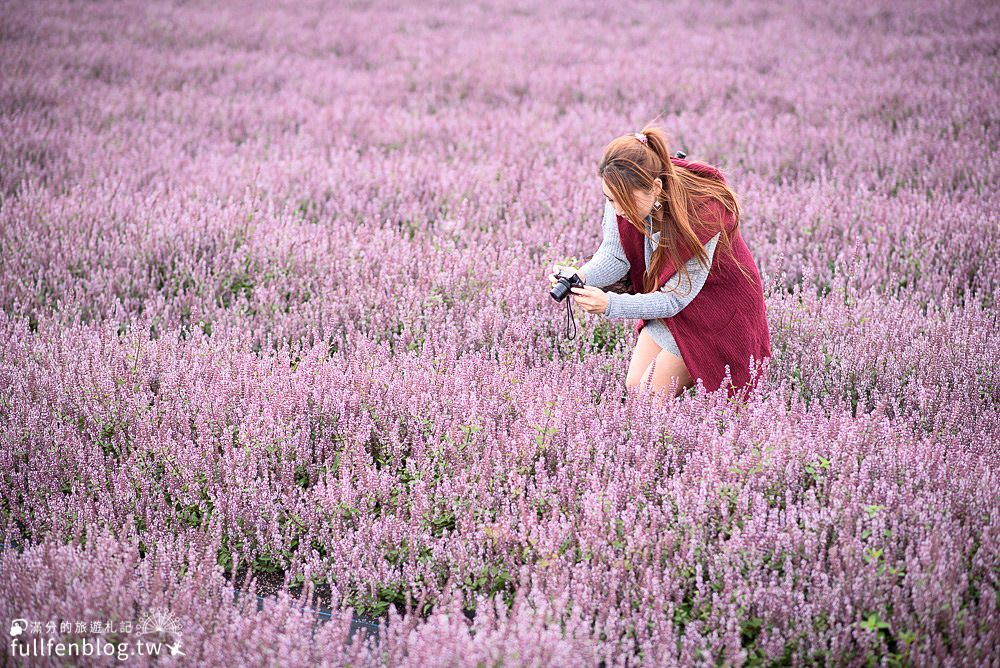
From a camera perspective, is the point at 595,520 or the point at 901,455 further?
the point at 901,455

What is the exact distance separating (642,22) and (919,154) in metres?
7.09

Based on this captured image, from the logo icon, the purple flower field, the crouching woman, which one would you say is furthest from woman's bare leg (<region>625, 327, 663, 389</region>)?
the logo icon

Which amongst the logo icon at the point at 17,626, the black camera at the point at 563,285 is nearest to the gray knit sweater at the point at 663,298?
the black camera at the point at 563,285

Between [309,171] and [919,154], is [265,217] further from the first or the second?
[919,154]

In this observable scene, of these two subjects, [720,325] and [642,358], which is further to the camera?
[642,358]

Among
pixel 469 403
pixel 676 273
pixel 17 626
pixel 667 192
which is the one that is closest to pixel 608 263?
pixel 676 273

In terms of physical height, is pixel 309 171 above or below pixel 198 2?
below

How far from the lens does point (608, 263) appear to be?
3125 millimetres

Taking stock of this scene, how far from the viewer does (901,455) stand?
94.3 inches

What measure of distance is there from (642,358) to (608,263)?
1.40ft

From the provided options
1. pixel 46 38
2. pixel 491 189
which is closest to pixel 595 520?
pixel 491 189

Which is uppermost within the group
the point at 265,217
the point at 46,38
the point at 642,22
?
the point at 642,22

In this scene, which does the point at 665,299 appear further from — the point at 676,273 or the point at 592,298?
the point at 592,298

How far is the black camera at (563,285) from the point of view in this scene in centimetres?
282
